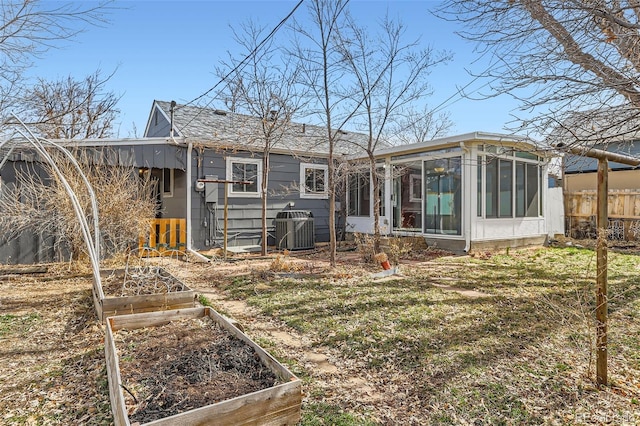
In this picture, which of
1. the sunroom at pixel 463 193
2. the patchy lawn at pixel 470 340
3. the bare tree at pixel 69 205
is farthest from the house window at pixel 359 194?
the bare tree at pixel 69 205

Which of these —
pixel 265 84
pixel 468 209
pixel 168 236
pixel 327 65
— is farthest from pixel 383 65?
pixel 168 236

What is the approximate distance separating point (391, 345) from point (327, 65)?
18.1 ft

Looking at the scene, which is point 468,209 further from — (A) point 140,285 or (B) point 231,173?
(A) point 140,285

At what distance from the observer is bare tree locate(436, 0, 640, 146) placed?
342cm

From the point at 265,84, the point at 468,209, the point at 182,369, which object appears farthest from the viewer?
the point at 265,84

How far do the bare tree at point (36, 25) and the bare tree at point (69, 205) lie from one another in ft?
5.61

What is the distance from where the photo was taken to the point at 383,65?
25.0 feet

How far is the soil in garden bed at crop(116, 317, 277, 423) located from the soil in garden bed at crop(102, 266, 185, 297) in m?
1.11

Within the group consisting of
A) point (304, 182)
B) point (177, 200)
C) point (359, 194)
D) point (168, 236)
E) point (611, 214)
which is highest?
point (304, 182)

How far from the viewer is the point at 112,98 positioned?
680 inches

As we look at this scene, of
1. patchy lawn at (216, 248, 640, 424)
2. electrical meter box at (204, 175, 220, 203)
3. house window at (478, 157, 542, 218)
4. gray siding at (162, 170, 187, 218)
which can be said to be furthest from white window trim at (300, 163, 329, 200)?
patchy lawn at (216, 248, 640, 424)

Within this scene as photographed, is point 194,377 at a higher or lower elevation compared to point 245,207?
lower

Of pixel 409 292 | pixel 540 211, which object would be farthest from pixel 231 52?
pixel 540 211

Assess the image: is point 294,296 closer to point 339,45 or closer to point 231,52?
point 339,45
